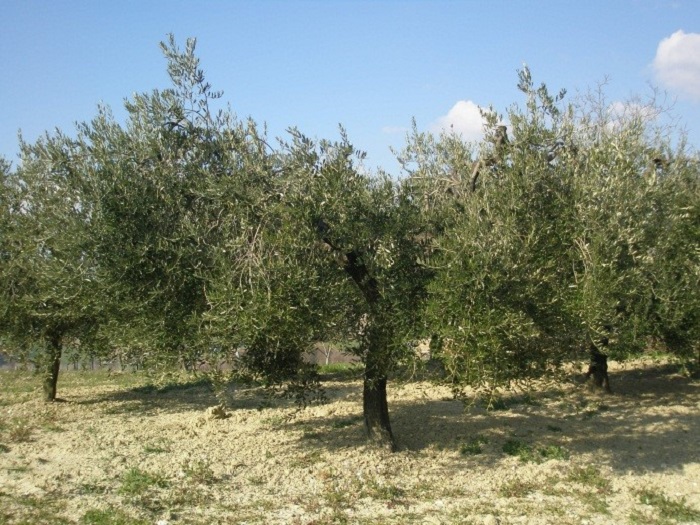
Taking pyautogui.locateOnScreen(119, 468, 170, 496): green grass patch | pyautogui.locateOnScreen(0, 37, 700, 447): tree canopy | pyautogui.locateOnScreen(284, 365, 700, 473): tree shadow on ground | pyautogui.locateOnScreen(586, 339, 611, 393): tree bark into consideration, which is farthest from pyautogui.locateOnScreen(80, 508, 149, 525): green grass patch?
pyautogui.locateOnScreen(586, 339, 611, 393): tree bark

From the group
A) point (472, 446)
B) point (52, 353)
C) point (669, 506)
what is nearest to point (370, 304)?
point (472, 446)

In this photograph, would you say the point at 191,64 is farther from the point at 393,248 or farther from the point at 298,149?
the point at 393,248

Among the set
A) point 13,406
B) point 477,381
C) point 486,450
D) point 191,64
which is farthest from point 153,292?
point 13,406

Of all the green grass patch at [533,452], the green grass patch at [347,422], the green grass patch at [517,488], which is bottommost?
the green grass patch at [517,488]

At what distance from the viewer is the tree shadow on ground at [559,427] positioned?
39.3ft

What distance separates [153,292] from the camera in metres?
9.12

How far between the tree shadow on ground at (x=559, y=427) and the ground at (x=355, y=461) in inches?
1.8

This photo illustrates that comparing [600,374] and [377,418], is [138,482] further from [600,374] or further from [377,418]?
[600,374]

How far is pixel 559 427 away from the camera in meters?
13.7

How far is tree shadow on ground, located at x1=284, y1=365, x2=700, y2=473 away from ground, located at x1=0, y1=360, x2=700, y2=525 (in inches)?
1.8

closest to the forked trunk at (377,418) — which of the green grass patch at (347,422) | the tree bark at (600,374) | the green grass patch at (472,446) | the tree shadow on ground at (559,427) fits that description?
the tree shadow on ground at (559,427)

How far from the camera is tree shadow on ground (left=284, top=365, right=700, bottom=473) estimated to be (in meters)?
12.0

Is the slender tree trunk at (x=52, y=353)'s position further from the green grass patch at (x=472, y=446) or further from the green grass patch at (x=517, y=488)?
the green grass patch at (x=517, y=488)

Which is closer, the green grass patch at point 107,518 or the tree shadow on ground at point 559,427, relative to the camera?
the green grass patch at point 107,518
